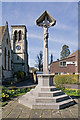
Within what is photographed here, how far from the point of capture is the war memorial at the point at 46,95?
16.5ft

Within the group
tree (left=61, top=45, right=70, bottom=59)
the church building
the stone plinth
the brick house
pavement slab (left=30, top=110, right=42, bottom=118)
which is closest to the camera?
pavement slab (left=30, top=110, right=42, bottom=118)

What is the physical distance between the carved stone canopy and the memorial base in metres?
3.91

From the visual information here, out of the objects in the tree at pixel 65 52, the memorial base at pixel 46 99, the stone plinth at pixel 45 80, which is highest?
the tree at pixel 65 52

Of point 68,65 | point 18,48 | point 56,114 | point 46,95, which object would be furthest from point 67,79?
point 18,48

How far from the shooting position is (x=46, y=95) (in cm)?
559

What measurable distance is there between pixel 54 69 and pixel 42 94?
2106cm

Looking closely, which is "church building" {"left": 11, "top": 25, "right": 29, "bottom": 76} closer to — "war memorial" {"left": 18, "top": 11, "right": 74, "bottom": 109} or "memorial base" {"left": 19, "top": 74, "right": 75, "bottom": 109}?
"war memorial" {"left": 18, "top": 11, "right": 74, "bottom": 109}

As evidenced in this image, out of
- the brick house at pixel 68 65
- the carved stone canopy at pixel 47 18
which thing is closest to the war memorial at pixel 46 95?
the carved stone canopy at pixel 47 18

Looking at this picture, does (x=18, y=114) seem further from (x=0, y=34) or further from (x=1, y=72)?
(x=0, y=34)

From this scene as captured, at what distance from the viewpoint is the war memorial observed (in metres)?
5.04

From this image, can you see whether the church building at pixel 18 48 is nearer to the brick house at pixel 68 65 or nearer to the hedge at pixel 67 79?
the brick house at pixel 68 65

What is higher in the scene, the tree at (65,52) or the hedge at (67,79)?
the tree at (65,52)

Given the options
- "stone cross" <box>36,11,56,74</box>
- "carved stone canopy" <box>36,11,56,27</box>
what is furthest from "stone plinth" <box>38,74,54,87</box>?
"carved stone canopy" <box>36,11,56,27</box>

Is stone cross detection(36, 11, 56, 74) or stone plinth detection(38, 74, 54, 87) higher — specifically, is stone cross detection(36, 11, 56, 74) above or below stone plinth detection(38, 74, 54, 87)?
above
